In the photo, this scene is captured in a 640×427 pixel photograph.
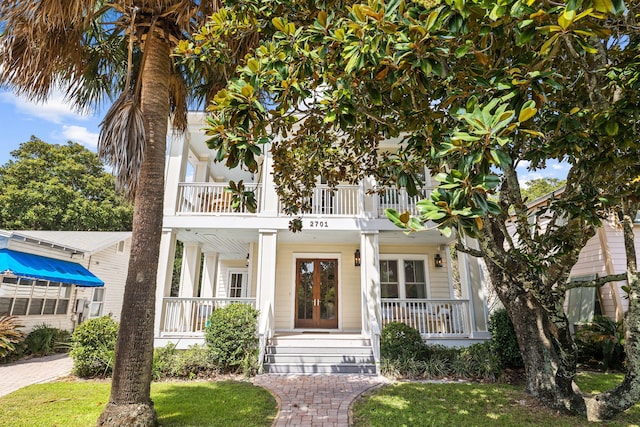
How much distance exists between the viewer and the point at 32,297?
12109mm

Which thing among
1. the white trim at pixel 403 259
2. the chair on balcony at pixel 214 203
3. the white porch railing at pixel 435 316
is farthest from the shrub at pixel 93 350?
the white trim at pixel 403 259

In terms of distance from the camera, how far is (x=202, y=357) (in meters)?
8.55

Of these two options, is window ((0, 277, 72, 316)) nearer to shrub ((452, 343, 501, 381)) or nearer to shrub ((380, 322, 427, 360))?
shrub ((380, 322, 427, 360))

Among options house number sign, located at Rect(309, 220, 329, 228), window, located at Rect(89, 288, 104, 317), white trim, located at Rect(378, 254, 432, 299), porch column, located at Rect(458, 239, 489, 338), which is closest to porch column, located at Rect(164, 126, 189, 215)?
house number sign, located at Rect(309, 220, 329, 228)

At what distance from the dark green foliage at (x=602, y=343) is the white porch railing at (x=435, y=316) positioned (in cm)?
290

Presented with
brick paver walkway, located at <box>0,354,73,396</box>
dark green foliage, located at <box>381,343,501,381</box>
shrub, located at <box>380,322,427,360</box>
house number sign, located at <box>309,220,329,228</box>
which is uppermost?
house number sign, located at <box>309,220,329,228</box>

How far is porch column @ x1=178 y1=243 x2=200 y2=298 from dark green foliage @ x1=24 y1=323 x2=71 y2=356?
3928 millimetres

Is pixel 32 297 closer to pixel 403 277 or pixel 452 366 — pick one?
pixel 403 277

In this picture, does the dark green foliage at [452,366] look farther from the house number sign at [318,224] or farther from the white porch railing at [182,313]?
the white porch railing at [182,313]

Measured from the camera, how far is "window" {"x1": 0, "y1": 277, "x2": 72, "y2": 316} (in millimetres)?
11141

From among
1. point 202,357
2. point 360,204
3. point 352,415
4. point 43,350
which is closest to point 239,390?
point 202,357

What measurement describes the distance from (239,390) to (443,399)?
410 centimetres

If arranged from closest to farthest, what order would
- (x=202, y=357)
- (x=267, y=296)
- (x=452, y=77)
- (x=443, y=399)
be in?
(x=452, y=77)
(x=443, y=399)
(x=202, y=357)
(x=267, y=296)

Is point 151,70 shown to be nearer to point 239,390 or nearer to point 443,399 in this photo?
point 239,390
